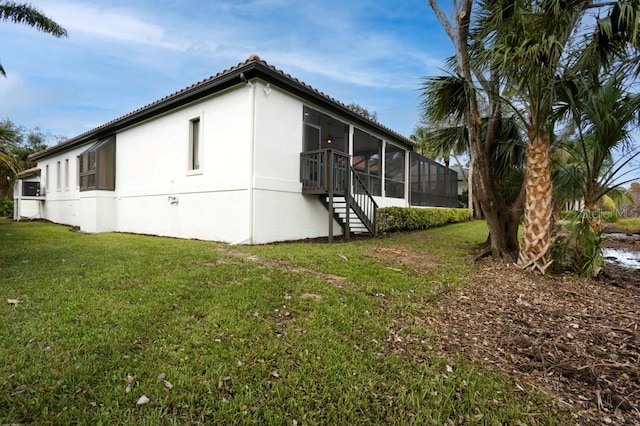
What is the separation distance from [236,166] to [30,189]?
17.6m

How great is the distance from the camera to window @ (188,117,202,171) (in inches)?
369

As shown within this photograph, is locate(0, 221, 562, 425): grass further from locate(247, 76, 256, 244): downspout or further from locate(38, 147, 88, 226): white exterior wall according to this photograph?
locate(38, 147, 88, 226): white exterior wall

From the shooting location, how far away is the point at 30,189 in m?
18.0

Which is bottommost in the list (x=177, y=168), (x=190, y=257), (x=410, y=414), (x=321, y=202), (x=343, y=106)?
(x=410, y=414)

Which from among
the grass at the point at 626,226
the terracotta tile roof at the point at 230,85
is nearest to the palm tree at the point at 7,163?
the terracotta tile roof at the point at 230,85

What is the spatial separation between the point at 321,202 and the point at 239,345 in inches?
280

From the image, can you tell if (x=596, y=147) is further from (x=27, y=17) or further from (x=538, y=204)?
(x=27, y=17)

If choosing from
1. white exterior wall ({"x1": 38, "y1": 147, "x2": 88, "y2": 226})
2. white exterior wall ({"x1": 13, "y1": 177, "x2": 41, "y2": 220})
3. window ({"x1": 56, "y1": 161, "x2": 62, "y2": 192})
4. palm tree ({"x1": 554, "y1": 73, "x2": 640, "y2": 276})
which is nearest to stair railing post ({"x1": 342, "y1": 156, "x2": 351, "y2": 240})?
palm tree ({"x1": 554, "y1": 73, "x2": 640, "y2": 276})

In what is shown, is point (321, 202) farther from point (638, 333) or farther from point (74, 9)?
point (74, 9)

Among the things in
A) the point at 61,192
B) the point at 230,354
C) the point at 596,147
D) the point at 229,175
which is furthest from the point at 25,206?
the point at 596,147

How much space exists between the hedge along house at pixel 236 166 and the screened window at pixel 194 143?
31 millimetres

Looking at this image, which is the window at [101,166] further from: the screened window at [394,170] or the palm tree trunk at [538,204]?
the palm tree trunk at [538,204]

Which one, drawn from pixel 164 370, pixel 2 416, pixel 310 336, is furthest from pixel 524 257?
pixel 2 416

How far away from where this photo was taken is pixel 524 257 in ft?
19.4
